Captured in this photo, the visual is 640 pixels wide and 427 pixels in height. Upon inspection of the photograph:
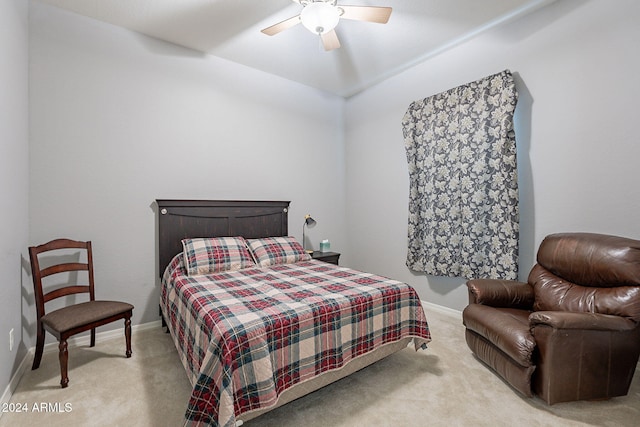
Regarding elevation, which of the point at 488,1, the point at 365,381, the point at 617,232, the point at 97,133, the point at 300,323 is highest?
the point at 488,1

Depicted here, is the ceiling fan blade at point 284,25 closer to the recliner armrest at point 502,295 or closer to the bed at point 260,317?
the bed at point 260,317

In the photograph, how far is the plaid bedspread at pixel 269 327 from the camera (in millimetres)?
1516

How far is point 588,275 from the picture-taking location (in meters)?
2.15

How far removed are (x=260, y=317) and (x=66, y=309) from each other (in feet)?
5.61

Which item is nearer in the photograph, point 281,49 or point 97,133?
point 97,133

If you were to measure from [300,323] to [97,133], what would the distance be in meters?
2.65

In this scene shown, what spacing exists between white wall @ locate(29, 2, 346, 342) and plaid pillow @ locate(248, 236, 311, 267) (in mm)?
726

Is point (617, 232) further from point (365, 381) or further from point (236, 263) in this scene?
point (236, 263)

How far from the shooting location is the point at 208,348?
62.4 inches

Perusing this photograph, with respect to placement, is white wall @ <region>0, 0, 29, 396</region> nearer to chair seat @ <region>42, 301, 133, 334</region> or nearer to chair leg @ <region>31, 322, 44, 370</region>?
chair leg @ <region>31, 322, 44, 370</region>

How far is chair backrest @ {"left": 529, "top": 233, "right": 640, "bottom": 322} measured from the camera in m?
1.93

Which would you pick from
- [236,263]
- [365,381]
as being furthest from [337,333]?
[236,263]

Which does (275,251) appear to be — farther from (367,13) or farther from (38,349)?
(367,13)

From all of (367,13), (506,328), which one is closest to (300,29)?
(367,13)
